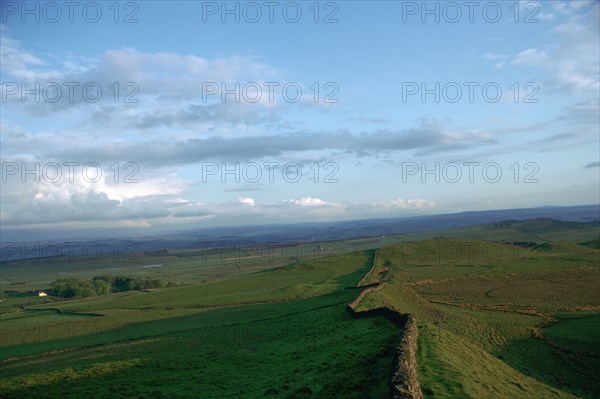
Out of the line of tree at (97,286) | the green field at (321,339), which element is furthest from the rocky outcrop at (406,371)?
the line of tree at (97,286)

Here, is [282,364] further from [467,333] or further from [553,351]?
[553,351]

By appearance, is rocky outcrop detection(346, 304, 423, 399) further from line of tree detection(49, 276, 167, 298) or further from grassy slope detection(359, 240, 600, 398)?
line of tree detection(49, 276, 167, 298)

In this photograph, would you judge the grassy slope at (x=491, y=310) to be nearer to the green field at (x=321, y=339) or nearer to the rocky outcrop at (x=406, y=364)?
the green field at (x=321, y=339)

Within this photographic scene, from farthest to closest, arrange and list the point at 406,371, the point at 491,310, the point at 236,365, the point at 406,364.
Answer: the point at 491,310
the point at 236,365
the point at 406,364
the point at 406,371

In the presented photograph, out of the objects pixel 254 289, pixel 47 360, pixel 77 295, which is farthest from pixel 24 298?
pixel 47 360

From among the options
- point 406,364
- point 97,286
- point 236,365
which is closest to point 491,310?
point 236,365

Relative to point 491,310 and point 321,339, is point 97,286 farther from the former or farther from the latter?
point 491,310

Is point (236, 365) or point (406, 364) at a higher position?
point (406, 364)
